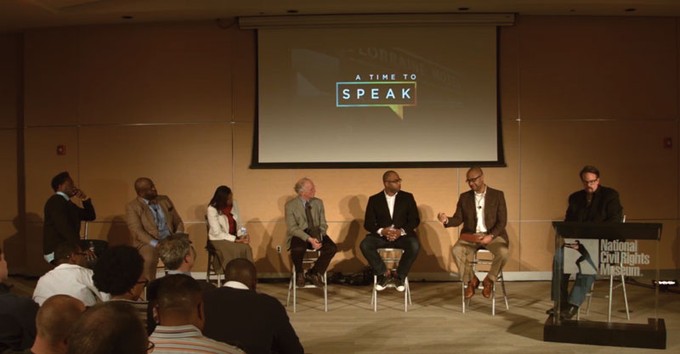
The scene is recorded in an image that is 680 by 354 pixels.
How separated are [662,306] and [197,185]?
16.0 feet

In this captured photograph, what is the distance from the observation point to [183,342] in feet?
8.11

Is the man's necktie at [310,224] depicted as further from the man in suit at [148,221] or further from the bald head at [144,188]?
the bald head at [144,188]

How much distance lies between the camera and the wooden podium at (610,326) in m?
5.53

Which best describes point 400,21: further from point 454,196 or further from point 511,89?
point 454,196

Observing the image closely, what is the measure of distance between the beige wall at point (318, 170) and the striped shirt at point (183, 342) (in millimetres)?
5948

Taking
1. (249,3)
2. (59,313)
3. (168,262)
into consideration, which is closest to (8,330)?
(168,262)

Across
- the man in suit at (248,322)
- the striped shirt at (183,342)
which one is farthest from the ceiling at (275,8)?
the striped shirt at (183,342)

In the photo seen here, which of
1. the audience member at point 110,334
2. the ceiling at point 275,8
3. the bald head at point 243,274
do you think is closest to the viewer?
the audience member at point 110,334

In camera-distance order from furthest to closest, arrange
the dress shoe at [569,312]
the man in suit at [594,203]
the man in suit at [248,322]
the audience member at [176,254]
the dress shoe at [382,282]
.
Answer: the dress shoe at [382,282], the man in suit at [594,203], the dress shoe at [569,312], the audience member at [176,254], the man in suit at [248,322]

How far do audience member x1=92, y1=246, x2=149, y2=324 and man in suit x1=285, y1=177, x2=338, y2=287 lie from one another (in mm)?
3677

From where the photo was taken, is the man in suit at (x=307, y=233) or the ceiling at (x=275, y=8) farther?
the ceiling at (x=275, y=8)

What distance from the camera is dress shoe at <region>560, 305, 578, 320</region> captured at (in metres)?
5.78

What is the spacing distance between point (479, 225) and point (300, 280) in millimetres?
1740

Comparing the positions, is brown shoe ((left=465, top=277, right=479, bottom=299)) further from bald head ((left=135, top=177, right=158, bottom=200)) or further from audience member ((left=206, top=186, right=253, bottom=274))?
bald head ((left=135, top=177, right=158, bottom=200))
